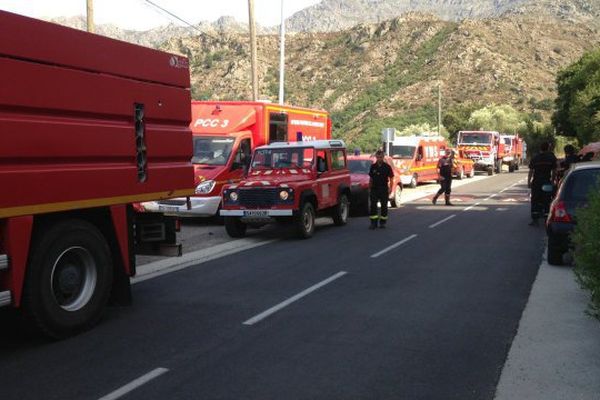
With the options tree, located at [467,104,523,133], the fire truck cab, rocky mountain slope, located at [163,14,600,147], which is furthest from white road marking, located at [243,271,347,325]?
rocky mountain slope, located at [163,14,600,147]

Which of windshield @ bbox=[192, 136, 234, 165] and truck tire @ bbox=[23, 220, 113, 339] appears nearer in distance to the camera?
truck tire @ bbox=[23, 220, 113, 339]

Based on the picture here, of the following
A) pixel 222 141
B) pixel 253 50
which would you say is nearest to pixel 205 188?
pixel 222 141

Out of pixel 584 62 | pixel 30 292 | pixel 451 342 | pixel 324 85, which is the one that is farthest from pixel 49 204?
pixel 324 85

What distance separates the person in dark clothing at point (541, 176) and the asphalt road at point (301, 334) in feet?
14.0

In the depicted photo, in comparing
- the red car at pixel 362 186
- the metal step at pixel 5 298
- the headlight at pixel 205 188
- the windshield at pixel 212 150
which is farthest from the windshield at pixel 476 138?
the metal step at pixel 5 298

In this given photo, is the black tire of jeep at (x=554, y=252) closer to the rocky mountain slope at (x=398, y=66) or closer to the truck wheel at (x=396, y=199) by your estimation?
the truck wheel at (x=396, y=199)

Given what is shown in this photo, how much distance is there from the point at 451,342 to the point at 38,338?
13.0ft

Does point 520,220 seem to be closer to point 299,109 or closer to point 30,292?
Result: point 299,109

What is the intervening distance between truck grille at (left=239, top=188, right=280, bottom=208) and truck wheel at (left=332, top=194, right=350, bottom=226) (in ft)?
8.47

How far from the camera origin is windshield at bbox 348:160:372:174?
20.2 metres

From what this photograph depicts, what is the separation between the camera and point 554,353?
5.52 meters

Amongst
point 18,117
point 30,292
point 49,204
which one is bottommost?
point 30,292

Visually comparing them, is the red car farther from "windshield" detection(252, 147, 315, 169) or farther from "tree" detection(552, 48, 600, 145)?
"tree" detection(552, 48, 600, 145)

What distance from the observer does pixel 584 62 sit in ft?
171
